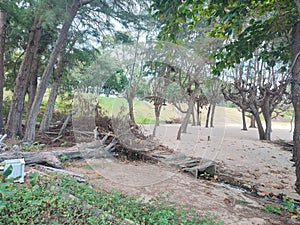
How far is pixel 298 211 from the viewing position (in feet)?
8.50

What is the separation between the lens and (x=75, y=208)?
5.94 feet

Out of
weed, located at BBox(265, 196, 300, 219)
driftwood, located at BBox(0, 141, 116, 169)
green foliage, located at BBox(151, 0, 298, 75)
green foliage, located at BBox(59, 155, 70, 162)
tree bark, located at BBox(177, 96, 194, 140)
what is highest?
green foliage, located at BBox(151, 0, 298, 75)

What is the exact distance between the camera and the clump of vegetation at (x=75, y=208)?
1.65 metres

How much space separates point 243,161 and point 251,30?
3.67 metres

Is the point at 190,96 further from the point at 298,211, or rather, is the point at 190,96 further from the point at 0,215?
the point at 0,215

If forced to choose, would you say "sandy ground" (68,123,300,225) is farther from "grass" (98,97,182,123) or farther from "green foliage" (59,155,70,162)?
"green foliage" (59,155,70,162)

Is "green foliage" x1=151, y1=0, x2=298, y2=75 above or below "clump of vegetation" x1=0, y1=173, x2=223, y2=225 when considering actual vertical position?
above

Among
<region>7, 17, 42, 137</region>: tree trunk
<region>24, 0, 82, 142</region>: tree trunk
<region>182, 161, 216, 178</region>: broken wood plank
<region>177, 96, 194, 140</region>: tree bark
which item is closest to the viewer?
<region>177, 96, 194, 140</region>: tree bark

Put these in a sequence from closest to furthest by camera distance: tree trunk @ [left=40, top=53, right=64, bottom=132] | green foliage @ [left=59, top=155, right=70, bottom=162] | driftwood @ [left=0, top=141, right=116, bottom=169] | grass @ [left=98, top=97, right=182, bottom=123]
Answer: grass @ [left=98, top=97, right=182, bottom=123] → driftwood @ [left=0, top=141, right=116, bottom=169] → green foliage @ [left=59, top=155, right=70, bottom=162] → tree trunk @ [left=40, top=53, right=64, bottom=132]

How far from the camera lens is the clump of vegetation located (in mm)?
1653

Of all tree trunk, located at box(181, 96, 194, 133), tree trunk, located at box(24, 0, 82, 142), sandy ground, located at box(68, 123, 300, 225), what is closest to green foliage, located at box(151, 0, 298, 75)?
tree trunk, located at box(181, 96, 194, 133)

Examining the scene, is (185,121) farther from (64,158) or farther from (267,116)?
(267,116)

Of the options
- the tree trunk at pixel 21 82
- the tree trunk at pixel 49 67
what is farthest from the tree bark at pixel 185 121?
the tree trunk at pixel 21 82

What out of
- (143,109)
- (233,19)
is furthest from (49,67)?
(233,19)
